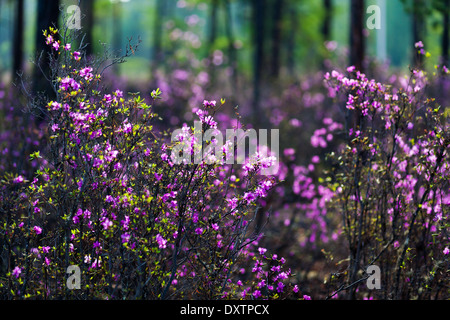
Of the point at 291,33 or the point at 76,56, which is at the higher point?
the point at 291,33

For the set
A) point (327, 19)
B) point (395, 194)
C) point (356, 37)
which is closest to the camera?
point (395, 194)

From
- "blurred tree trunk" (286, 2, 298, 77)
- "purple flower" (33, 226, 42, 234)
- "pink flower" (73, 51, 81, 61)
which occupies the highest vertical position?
"blurred tree trunk" (286, 2, 298, 77)

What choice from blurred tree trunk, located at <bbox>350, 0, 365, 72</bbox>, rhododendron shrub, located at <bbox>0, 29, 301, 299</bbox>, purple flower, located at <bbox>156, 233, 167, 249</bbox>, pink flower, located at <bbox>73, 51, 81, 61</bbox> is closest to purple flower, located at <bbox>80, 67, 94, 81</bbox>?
rhododendron shrub, located at <bbox>0, 29, 301, 299</bbox>

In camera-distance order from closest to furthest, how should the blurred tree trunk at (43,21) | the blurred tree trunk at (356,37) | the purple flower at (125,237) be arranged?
the purple flower at (125,237) → the blurred tree trunk at (43,21) → the blurred tree trunk at (356,37)

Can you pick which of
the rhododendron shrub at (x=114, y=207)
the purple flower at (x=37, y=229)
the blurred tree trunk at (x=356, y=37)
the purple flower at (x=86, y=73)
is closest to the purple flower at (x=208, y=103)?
the rhododendron shrub at (x=114, y=207)

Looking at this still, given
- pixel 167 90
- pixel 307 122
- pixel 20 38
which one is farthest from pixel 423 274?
pixel 20 38

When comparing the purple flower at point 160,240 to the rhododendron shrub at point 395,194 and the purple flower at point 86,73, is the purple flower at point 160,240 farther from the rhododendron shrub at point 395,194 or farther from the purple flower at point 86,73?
the rhododendron shrub at point 395,194

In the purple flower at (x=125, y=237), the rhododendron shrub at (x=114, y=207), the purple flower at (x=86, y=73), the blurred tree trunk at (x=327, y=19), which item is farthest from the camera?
the blurred tree trunk at (x=327, y=19)

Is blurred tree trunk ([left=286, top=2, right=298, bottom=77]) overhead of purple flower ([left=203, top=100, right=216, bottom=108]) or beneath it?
overhead

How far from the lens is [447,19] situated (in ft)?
40.8

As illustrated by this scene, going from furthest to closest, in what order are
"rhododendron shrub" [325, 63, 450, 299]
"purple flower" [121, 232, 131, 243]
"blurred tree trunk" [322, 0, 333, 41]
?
"blurred tree trunk" [322, 0, 333, 41], "rhododendron shrub" [325, 63, 450, 299], "purple flower" [121, 232, 131, 243]

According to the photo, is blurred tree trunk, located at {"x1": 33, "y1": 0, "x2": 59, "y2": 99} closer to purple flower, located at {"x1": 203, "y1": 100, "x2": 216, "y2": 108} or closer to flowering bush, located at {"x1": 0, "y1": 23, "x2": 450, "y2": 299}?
flowering bush, located at {"x1": 0, "y1": 23, "x2": 450, "y2": 299}

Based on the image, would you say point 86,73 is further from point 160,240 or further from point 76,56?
point 160,240

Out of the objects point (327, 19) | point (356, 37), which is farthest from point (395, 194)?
point (327, 19)
